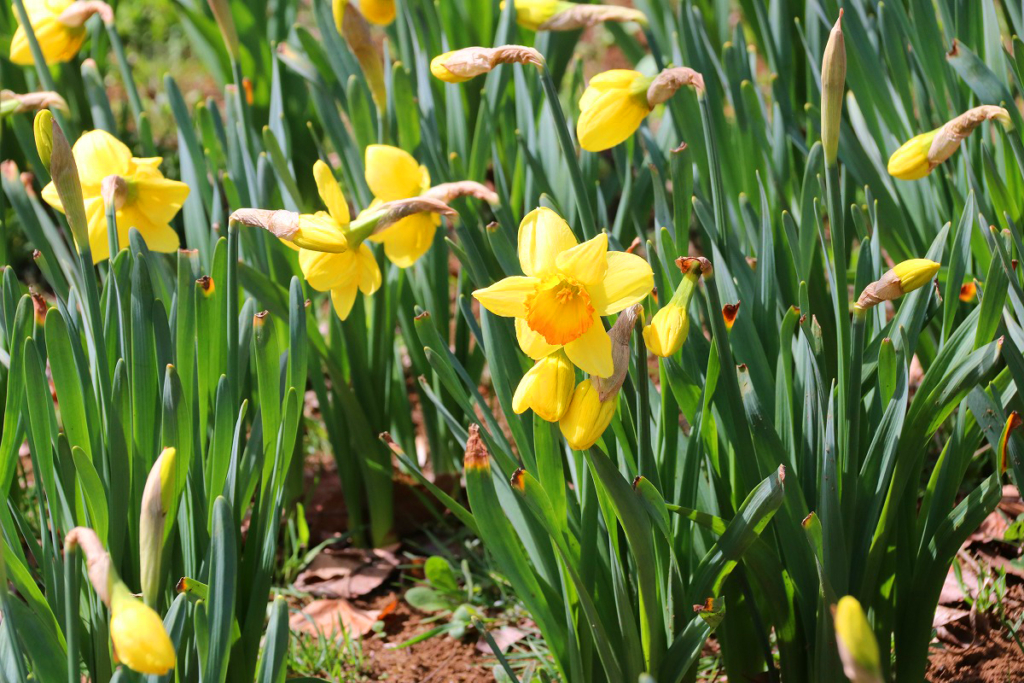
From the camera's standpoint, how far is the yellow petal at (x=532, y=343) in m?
1.00

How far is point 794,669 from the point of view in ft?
4.19

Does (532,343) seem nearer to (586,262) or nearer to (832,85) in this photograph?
(586,262)

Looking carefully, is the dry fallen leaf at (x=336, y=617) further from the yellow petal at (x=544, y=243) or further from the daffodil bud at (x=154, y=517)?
the yellow petal at (x=544, y=243)

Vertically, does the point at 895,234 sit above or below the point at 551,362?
below

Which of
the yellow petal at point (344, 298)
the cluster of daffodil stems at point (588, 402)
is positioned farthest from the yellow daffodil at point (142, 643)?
the yellow petal at point (344, 298)

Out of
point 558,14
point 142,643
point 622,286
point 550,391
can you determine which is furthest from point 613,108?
point 142,643

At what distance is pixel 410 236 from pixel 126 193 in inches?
17.9

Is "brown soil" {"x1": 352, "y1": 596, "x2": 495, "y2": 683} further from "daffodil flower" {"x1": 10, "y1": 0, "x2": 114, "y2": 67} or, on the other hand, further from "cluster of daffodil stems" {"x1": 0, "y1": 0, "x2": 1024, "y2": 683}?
"daffodil flower" {"x1": 10, "y1": 0, "x2": 114, "y2": 67}

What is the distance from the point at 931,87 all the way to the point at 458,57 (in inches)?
40.5

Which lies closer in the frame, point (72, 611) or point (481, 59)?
point (72, 611)

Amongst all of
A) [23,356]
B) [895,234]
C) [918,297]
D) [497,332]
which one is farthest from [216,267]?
[895,234]

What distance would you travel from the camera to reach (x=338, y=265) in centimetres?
129

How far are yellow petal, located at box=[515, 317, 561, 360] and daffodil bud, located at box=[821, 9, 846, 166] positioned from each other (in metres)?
0.42

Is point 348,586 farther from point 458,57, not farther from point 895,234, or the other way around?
point 895,234
